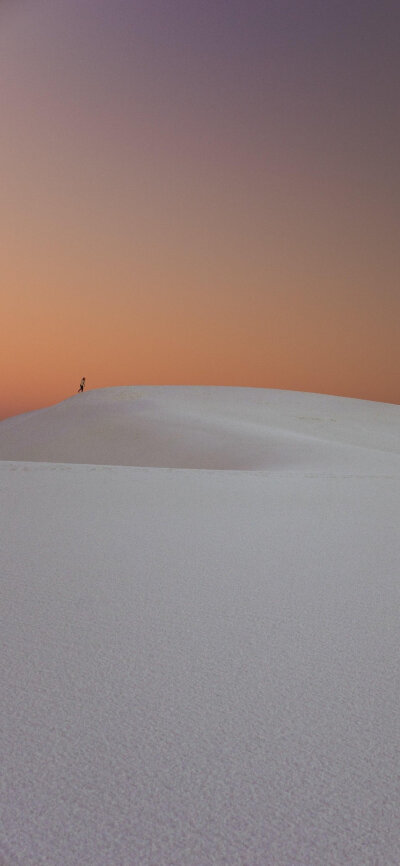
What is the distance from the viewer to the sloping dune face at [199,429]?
18.3 m

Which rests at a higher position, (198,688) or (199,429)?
(199,429)

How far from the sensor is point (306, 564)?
505 centimetres

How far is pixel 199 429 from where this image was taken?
2117 cm

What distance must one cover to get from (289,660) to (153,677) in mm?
644

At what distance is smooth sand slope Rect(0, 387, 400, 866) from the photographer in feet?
5.99

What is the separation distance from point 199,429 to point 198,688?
18.5 meters

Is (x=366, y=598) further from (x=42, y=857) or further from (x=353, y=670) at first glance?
(x=42, y=857)

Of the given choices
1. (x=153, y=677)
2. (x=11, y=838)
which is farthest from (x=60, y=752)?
(x=153, y=677)

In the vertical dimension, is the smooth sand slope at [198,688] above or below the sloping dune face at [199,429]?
below

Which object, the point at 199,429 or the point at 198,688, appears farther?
the point at 199,429

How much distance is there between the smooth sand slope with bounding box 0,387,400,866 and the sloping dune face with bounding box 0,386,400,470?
32.5 feet

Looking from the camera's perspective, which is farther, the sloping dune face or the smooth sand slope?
the sloping dune face

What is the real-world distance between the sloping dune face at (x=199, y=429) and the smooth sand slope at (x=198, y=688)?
9.91 m

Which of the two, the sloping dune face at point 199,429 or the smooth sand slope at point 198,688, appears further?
the sloping dune face at point 199,429
